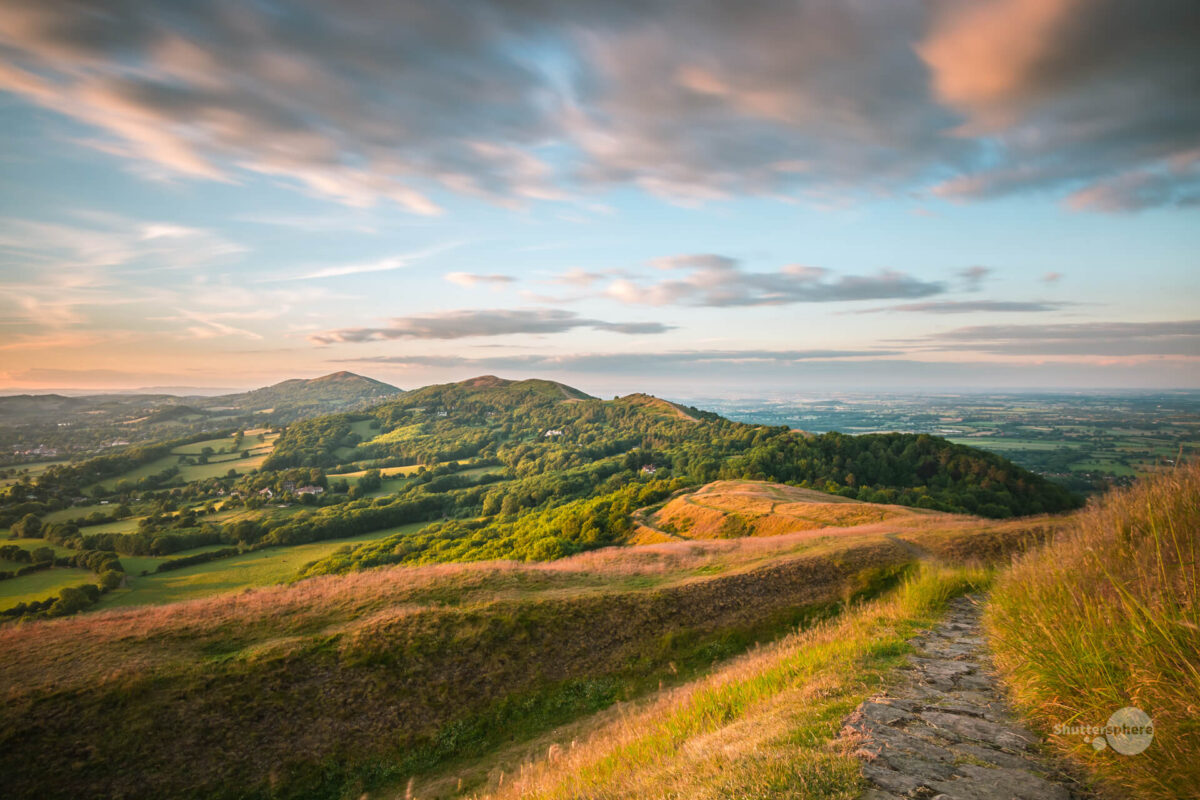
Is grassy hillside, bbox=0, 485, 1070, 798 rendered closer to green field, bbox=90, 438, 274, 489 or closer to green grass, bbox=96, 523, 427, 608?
green grass, bbox=96, 523, 427, 608

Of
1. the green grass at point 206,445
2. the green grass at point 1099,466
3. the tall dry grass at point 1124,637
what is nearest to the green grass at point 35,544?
the green grass at point 206,445

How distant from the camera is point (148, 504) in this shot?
357ft

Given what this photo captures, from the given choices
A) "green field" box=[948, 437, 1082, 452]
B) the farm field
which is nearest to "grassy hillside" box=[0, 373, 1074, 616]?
the farm field

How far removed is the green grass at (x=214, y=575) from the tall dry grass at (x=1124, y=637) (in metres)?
71.1

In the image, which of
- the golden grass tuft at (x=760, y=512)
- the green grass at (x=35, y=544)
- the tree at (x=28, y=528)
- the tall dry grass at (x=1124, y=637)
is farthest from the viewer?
the tree at (x=28, y=528)

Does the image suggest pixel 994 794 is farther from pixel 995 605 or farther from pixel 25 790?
pixel 25 790

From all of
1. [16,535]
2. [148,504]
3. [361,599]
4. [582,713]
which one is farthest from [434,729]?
[148,504]

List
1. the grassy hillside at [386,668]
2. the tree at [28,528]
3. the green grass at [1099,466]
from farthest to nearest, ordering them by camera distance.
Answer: the tree at [28,528], the green grass at [1099,466], the grassy hillside at [386,668]

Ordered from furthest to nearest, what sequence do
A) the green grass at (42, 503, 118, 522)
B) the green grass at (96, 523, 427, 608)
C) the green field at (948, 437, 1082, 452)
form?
the green grass at (42, 503, 118, 522) → the green field at (948, 437, 1082, 452) → the green grass at (96, 523, 427, 608)

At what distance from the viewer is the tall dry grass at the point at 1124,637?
332 cm

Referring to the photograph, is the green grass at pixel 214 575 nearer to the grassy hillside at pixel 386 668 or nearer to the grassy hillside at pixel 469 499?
the grassy hillside at pixel 469 499

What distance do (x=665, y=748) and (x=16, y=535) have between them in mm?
131870

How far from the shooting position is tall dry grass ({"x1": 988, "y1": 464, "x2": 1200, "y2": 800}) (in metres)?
3.32

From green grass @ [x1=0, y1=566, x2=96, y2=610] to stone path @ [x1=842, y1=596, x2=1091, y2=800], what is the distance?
81.6 metres
